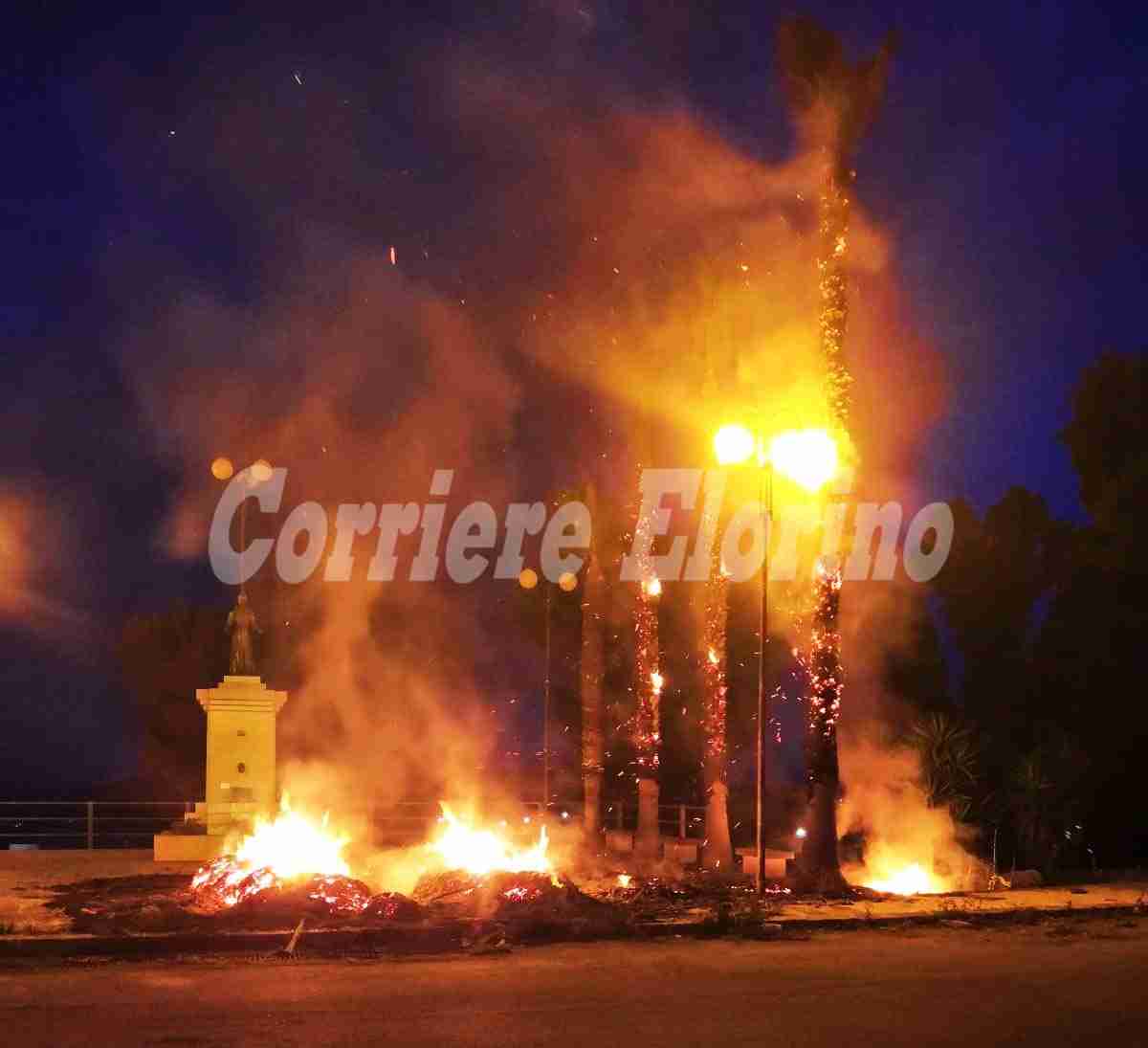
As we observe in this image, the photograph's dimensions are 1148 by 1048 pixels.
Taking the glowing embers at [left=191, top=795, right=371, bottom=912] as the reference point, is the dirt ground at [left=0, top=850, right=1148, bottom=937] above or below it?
below

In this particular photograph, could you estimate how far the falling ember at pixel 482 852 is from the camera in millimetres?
18094

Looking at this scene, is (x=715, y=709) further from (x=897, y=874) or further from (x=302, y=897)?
(x=302, y=897)

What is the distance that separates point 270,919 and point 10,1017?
486 centimetres

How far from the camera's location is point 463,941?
14250 millimetres

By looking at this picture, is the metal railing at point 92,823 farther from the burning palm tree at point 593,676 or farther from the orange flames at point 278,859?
the burning palm tree at point 593,676

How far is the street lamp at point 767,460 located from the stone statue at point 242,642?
11.1 metres

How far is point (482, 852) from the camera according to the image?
19.2 meters

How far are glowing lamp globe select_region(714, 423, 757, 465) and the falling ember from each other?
5.89m

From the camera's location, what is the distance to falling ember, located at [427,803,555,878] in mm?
18094

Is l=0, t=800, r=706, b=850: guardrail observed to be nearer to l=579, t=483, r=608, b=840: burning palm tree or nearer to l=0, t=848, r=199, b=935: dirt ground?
l=0, t=848, r=199, b=935: dirt ground

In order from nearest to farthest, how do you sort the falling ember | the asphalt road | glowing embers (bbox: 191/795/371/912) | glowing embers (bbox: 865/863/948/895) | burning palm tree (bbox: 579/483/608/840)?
the asphalt road → glowing embers (bbox: 191/795/371/912) → the falling ember → glowing embers (bbox: 865/863/948/895) → burning palm tree (bbox: 579/483/608/840)

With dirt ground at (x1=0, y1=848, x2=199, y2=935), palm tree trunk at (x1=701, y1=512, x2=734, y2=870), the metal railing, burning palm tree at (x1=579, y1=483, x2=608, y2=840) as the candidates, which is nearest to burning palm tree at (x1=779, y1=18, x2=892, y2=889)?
palm tree trunk at (x1=701, y1=512, x2=734, y2=870)

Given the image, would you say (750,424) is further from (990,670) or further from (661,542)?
(990,670)

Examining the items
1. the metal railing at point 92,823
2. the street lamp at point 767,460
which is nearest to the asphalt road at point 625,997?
the street lamp at point 767,460
